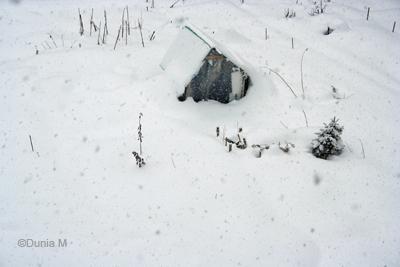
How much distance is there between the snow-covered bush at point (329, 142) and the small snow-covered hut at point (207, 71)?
108 centimetres

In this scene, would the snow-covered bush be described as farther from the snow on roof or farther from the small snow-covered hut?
the snow on roof

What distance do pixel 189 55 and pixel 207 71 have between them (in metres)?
0.31

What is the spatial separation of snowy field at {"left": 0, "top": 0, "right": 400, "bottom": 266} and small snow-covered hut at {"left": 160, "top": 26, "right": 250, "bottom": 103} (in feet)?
0.41

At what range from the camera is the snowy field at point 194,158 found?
99.8 inches

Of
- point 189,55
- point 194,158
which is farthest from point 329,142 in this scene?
point 189,55

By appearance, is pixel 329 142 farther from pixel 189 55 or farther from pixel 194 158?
pixel 189 55

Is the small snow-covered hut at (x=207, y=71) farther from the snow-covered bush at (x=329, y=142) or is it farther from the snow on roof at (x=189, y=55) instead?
the snow-covered bush at (x=329, y=142)

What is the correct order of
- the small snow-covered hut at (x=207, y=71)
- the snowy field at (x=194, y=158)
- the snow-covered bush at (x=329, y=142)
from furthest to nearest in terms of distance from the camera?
the small snow-covered hut at (x=207, y=71) < the snow-covered bush at (x=329, y=142) < the snowy field at (x=194, y=158)

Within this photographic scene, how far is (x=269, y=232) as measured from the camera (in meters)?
2.60

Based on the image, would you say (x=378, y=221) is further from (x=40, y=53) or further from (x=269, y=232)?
(x=40, y=53)

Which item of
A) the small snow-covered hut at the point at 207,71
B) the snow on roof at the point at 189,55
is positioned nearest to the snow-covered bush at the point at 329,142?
the small snow-covered hut at the point at 207,71

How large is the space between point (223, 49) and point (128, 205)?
1.90 meters

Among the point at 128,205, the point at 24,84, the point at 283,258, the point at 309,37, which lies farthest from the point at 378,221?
the point at 24,84

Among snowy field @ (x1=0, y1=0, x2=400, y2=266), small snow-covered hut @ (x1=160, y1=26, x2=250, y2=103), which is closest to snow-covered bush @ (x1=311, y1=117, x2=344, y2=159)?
snowy field @ (x1=0, y1=0, x2=400, y2=266)
